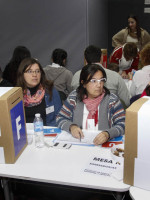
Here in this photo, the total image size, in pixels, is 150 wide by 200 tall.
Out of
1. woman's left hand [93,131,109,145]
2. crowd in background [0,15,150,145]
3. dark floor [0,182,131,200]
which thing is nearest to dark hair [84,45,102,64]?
crowd in background [0,15,150,145]

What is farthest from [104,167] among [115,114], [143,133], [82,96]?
[82,96]

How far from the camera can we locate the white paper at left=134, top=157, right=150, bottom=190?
133 cm

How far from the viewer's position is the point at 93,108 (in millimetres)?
2125

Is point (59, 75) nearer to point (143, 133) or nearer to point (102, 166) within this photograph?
point (102, 166)

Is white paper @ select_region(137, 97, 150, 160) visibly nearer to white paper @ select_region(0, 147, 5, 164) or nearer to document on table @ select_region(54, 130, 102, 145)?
document on table @ select_region(54, 130, 102, 145)

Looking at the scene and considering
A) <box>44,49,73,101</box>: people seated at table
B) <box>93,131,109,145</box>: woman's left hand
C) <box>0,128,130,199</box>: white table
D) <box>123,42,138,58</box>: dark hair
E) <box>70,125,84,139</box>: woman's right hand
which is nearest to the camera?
<box>0,128,130,199</box>: white table

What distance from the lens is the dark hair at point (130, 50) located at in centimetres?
384

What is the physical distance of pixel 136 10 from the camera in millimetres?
6434

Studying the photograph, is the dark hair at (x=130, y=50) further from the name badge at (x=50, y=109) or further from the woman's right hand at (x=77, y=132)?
the woman's right hand at (x=77, y=132)

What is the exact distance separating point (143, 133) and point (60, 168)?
58 centimetres

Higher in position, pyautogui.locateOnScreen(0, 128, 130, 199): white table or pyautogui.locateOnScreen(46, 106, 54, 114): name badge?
pyautogui.locateOnScreen(46, 106, 54, 114): name badge

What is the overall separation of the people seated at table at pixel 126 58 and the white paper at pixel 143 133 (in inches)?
105

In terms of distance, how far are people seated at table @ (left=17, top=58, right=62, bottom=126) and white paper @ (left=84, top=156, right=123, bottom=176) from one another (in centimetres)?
95

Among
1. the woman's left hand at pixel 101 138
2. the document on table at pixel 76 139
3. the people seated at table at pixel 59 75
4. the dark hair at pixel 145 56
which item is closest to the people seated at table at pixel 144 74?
the dark hair at pixel 145 56
